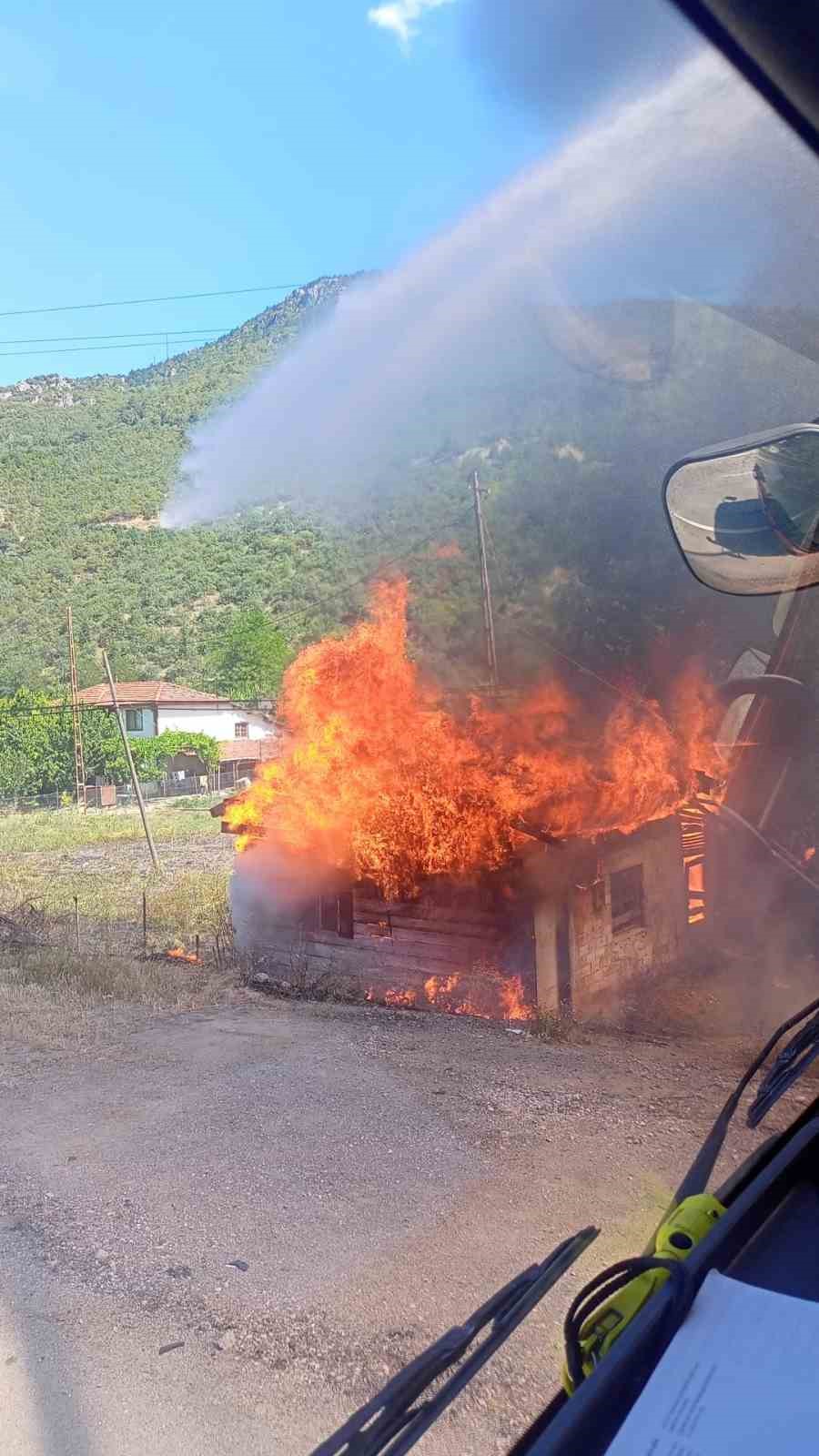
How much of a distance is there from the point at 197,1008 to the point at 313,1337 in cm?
616

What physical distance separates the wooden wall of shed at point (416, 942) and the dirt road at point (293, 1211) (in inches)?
35.6

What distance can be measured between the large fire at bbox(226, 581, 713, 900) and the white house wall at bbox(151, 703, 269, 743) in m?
26.4

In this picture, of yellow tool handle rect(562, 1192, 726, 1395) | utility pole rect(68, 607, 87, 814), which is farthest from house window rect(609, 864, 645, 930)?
utility pole rect(68, 607, 87, 814)

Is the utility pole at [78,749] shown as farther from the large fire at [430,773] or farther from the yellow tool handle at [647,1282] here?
the yellow tool handle at [647,1282]

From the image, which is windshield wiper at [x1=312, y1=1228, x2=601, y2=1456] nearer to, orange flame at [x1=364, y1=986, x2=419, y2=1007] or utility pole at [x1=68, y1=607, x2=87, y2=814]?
orange flame at [x1=364, y1=986, x2=419, y2=1007]

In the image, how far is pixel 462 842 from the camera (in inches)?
380

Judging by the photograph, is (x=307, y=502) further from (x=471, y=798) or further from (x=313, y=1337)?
(x=313, y=1337)

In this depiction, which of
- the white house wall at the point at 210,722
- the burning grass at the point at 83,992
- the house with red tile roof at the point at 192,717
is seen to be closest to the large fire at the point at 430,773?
the burning grass at the point at 83,992

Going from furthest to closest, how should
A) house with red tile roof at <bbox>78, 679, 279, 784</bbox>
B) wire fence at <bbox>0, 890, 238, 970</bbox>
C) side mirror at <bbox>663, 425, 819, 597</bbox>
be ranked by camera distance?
house with red tile roof at <bbox>78, 679, 279, 784</bbox> < wire fence at <bbox>0, 890, 238, 970</bbox> < side mirror at <bbox>663, 425, 819, 597</bbox>

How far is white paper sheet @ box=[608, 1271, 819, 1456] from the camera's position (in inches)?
41.3

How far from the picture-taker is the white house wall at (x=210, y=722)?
38656 mm

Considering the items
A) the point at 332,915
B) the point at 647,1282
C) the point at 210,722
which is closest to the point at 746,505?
the point at 647,1282

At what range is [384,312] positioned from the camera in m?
16.1

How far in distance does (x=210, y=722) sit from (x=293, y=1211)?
116 ft
